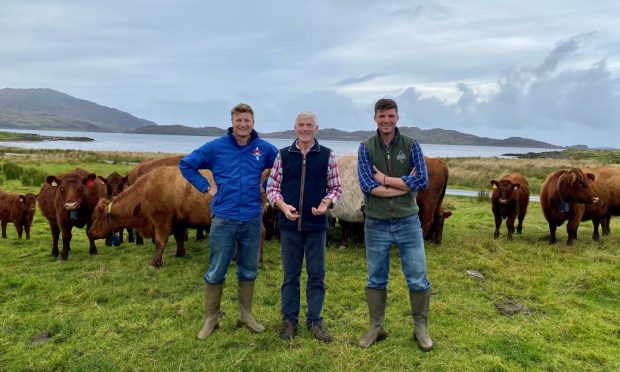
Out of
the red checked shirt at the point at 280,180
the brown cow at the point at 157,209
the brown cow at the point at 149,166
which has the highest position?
the red checked shirt at the point at 280,180

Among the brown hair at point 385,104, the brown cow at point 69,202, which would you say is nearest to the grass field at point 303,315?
the brown cow at point 69,202

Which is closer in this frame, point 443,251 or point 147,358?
point 147,358

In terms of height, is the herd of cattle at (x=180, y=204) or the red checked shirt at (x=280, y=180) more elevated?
the red checked shirt at (x=280, y=180)

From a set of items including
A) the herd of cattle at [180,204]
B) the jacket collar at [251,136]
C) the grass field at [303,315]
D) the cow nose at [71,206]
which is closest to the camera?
the grass field at [303,315]

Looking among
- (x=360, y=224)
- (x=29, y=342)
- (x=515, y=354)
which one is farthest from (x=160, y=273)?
(x=515, y=354)

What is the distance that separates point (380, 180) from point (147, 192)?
5.13 meters

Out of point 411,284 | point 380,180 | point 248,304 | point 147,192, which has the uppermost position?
point 380,180

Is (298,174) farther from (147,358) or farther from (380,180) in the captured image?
(147,358)

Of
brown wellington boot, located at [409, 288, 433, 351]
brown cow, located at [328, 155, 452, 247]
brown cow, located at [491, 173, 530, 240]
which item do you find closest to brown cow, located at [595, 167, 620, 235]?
brown cow, located at [491, 173, 530, 240]

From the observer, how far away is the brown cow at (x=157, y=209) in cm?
793

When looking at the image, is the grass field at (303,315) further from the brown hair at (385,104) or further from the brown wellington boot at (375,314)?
the brown hair at (385,104)

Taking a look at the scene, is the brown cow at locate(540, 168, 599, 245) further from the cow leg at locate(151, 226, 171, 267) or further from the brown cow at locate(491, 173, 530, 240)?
the cow leg at locate(151, 226, 171, 267)

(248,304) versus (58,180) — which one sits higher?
(58,180)

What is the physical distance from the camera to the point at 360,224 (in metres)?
10.2
